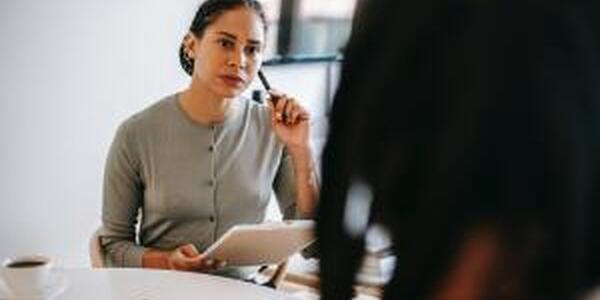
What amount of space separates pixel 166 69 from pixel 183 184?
932mm

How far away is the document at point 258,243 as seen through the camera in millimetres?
1470

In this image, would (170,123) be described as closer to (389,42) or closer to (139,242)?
(139,242)

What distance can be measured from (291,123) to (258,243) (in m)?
0.44

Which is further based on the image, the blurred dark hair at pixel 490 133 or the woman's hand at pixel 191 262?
the woman's hand at pixel 191 262

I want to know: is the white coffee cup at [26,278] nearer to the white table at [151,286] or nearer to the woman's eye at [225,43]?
the white table at [151,286]

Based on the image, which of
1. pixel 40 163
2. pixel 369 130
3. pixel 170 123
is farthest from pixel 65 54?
pixel 369 130

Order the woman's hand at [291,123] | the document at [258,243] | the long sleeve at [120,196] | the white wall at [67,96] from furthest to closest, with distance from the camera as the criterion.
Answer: the white wall at [67,96]
the woman's hand at [291,123]
the long sleeve at [120,196]
the document at [258,243]

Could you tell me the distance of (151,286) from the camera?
1.35 metres

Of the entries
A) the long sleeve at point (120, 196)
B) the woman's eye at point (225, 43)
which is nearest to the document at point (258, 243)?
the long sleeve at point (120, 196)

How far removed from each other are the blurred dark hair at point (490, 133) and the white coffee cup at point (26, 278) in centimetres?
99

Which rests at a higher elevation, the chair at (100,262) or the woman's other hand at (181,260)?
the woman's other hand at (181,260)

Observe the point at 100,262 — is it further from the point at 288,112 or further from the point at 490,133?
the point at 490,133

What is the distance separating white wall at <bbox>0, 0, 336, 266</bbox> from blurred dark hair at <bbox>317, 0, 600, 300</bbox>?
6.51 ft

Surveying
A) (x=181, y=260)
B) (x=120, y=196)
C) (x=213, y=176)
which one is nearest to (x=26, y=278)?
(x=181, y=260)
